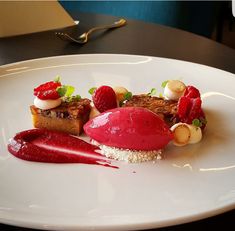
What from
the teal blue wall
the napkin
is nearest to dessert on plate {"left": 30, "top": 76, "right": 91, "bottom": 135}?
the napkin

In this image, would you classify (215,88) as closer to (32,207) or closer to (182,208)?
(182,208)

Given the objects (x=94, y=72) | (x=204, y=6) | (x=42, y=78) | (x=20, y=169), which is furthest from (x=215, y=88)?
(x=204, y=6)

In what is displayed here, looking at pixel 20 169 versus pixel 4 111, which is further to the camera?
pixel 4 111

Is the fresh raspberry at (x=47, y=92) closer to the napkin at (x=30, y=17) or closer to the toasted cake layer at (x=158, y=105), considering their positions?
the toasted cake layer at (x=158, y=105)

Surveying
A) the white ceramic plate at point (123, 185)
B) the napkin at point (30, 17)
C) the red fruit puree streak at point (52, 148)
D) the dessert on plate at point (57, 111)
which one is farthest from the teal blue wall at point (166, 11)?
the red fruit puree streak at point (52, 148)

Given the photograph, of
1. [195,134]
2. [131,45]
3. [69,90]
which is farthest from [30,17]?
[195,134]

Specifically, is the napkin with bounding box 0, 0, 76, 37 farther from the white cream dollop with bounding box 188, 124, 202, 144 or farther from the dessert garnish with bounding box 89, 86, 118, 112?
the white cream dollop with bounding box 188, 124, 202, 144

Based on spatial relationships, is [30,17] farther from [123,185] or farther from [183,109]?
[123,185]
